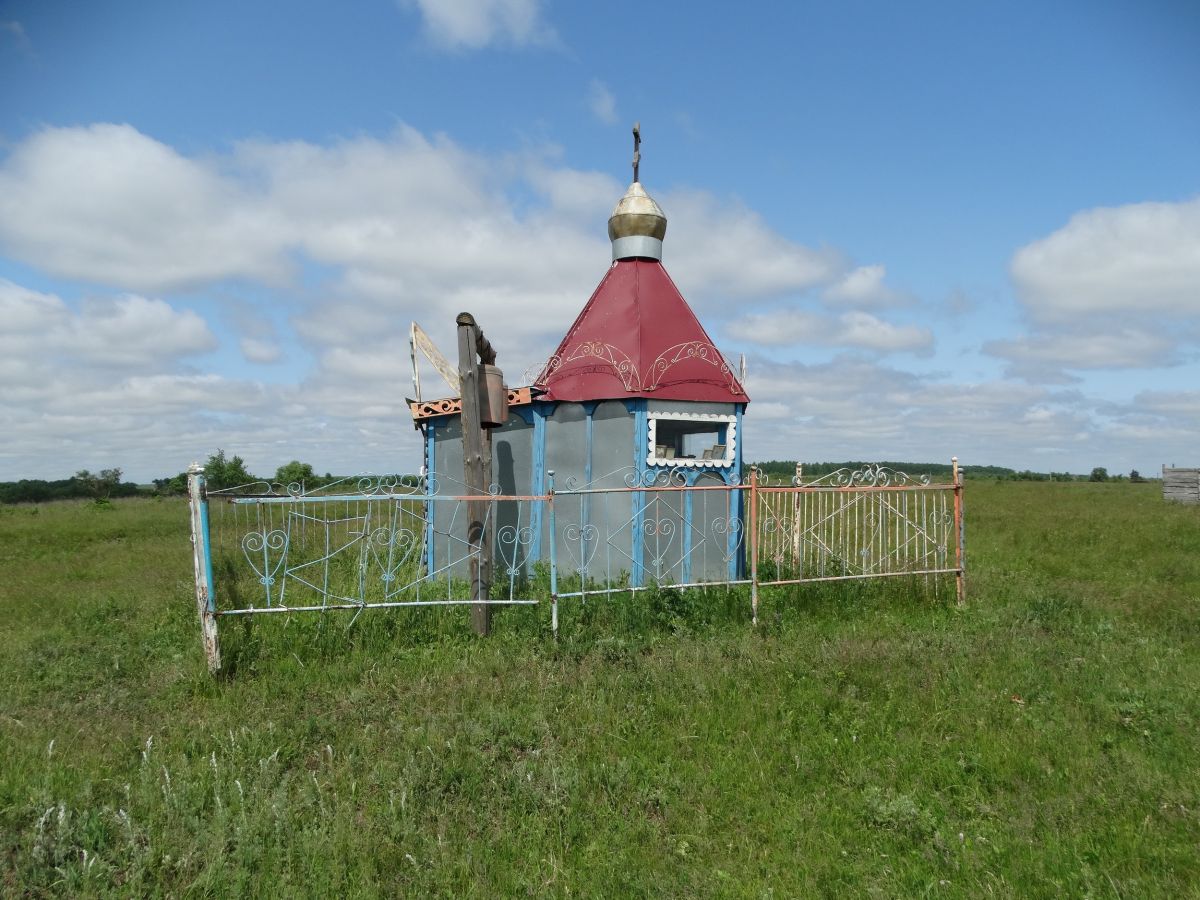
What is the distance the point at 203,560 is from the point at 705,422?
681cm

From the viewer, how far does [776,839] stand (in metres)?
4.42

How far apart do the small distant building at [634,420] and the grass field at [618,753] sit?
184 centimetres

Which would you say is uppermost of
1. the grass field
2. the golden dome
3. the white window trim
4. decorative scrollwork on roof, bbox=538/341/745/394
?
the golden dome

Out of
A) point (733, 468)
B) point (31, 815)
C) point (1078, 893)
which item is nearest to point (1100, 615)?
point (733, 468)

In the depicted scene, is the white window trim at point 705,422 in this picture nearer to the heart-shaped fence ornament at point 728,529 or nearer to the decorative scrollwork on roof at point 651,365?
the decorative scrollwork on roof at point 651,365

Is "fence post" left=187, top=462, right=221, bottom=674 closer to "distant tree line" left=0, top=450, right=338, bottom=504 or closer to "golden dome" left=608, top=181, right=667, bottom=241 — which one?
"golden dome" left=608, top=181, right=667, bottom=241

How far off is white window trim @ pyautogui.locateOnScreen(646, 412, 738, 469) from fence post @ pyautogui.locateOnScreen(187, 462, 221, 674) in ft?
17.7

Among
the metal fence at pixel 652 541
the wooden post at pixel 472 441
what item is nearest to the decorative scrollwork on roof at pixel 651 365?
the metal fence at pixel 652 541

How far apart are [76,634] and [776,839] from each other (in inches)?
329

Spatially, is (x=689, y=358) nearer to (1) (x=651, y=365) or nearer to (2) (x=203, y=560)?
(1) (x=651, y=365)

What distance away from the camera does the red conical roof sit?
10320mm

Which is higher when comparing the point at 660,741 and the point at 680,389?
the point at 680,389

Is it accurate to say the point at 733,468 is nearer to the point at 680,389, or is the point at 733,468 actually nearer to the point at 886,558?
the point at 680,389

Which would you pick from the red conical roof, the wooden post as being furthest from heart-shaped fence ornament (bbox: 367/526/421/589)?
the red conical roof
